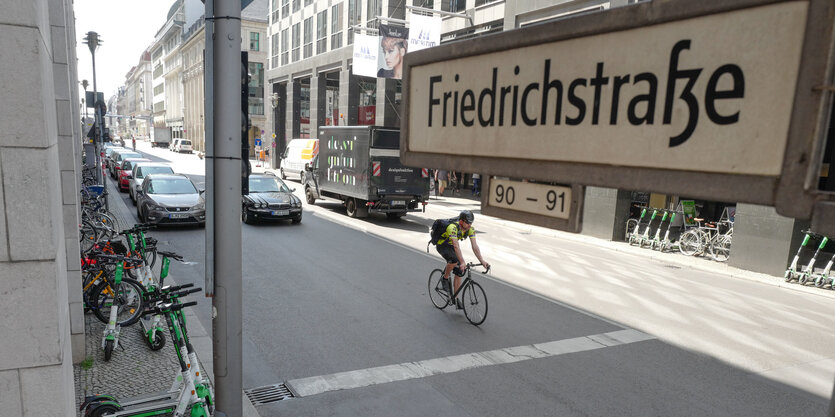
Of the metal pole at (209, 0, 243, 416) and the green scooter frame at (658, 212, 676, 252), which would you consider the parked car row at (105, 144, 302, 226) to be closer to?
the green scooter frame at (658, 212, 676, 252)

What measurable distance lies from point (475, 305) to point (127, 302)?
5.26m

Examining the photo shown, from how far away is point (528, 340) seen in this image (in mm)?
7805

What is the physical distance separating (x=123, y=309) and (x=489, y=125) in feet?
23.5

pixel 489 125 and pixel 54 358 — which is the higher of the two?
pixel 489 125

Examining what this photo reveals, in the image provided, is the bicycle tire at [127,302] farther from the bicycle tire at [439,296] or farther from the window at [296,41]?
the window at [296,41]

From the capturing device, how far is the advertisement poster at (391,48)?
875 inches

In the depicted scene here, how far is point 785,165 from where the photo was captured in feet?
3.41

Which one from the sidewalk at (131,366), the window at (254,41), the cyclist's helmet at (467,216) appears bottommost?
the sidewalk at (131,366)

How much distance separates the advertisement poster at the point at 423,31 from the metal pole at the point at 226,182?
18097mm

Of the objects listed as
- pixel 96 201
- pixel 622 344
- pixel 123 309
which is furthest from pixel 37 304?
pixel 96 201

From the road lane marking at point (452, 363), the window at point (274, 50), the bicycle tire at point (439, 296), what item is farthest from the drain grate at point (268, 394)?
the window at point (274, 50)

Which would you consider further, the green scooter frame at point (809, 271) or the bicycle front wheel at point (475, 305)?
the green scooter frame at point (809, 271)

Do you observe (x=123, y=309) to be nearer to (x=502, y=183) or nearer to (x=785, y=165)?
(x=502, y=183)

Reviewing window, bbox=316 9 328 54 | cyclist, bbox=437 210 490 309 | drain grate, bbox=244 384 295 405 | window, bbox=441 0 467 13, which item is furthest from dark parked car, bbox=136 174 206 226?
window, bbox=316 9 328 54
